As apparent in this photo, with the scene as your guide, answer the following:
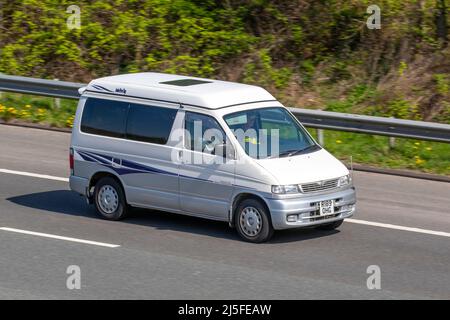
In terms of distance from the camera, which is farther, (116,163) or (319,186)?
(116,163)

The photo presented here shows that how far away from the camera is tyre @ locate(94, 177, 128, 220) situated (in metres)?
14.5

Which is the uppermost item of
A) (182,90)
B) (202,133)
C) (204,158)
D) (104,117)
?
(182,90)

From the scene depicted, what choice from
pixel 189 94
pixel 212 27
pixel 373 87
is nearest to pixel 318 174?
pixel 189 94

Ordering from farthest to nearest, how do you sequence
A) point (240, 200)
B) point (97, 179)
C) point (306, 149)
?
point (97, 179), point (306, 149), point (240, 200)

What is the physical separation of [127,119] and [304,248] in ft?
10.2

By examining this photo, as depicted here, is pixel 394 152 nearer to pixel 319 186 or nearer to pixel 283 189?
pixel 319 186

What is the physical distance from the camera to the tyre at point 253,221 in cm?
1327

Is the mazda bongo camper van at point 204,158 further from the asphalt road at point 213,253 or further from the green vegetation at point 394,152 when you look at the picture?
the green vegetation at point 394,152

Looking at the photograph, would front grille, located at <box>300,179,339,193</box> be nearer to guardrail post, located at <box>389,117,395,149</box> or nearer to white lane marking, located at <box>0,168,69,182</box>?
white lane marking, located at <box>0,168,69,182</box>

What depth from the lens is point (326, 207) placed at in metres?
13.4

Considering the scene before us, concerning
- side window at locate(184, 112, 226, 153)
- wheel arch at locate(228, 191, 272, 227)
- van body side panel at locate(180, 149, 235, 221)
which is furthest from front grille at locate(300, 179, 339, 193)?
side window at locate(184, 112, 226, 153)

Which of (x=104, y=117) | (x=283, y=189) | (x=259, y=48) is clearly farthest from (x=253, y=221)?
(x=259, y=48)

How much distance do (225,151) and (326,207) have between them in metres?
1.49

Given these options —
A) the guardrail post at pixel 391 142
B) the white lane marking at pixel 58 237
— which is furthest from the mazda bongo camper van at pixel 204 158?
Answer: the guardrail post at pixel 391 142
